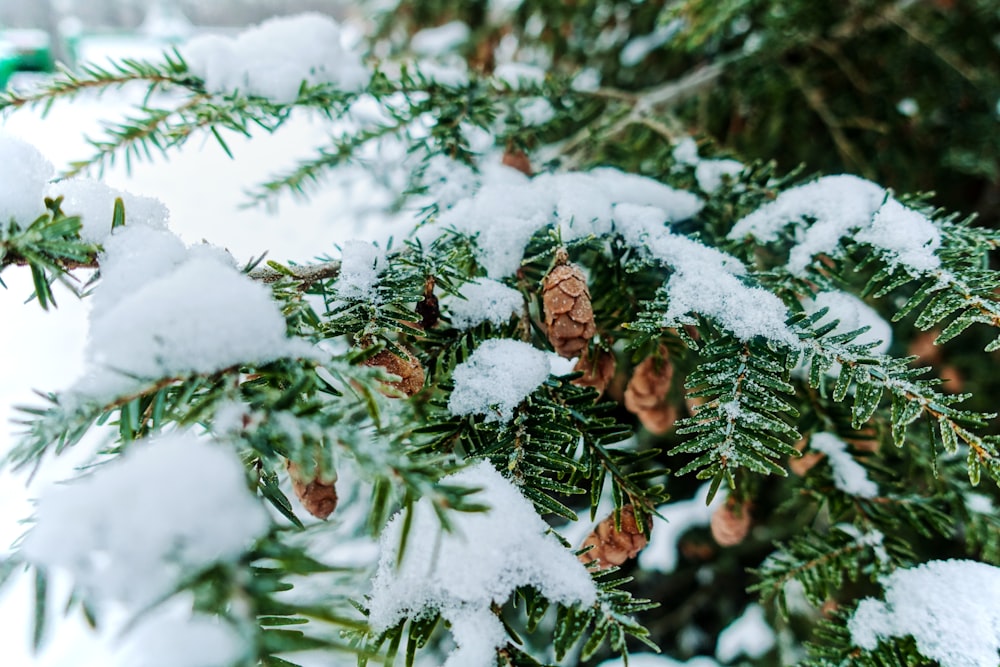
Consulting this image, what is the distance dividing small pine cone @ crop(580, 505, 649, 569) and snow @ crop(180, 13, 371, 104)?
56 centimetres

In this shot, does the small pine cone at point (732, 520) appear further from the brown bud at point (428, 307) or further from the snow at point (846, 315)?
the brown bud at point (428, 307)

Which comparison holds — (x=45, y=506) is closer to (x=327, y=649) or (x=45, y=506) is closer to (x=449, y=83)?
(x=327, y=649)

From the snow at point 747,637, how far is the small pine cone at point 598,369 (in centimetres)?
101

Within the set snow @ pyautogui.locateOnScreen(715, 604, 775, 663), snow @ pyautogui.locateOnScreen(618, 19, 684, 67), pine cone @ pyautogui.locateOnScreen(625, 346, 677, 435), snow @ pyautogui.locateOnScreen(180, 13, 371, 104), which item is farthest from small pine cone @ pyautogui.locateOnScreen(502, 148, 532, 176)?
snow @ pyautogui.locateOnScreen(715, 604, 775, 663)

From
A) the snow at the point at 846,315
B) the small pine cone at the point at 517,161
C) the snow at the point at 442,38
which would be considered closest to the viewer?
the snow at the point at 846,315

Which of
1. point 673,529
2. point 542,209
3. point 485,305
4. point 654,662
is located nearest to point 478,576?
point 485,305

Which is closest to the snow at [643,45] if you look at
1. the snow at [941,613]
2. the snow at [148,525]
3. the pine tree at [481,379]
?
the pine tree at [481,379]

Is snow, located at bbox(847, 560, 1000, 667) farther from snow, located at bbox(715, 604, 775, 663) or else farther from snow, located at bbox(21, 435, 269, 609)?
snow, located at bbox(715, 604, 775, 663)

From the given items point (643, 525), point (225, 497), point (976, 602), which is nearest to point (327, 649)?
point (225, 497)

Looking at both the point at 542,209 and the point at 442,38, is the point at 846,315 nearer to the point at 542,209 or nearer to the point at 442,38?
the point at 542,209

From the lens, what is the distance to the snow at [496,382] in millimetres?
495

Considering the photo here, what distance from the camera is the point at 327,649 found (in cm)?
26

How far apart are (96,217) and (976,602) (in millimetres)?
775

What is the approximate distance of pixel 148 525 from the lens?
0.88 ft
